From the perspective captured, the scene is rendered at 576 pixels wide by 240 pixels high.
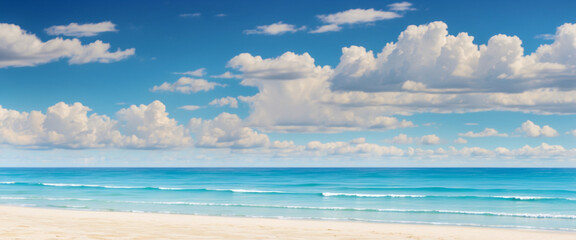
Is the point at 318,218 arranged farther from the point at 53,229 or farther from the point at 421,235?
the point at 53,229

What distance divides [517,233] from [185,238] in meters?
11.9

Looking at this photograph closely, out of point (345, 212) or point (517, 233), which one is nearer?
point (517, 233)

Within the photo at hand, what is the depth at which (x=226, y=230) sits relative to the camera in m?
18.4

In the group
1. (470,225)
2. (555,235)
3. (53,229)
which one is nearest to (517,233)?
(555,235)

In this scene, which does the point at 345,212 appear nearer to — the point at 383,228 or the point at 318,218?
the point at 318,218

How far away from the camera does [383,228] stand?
789 inches

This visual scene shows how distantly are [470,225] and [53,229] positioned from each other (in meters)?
16.3

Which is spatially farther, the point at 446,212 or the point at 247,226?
the point at 446,212

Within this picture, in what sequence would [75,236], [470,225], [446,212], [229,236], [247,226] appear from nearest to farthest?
[75,236] < [229,236] < [247,226] < [470,225] < [446,212]

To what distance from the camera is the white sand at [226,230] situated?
16203mm

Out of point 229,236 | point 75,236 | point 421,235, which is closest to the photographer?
point 75,236

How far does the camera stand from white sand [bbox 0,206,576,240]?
53.2 ft

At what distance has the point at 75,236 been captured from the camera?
50.3 ft

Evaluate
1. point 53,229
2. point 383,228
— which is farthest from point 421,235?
point 53,229
